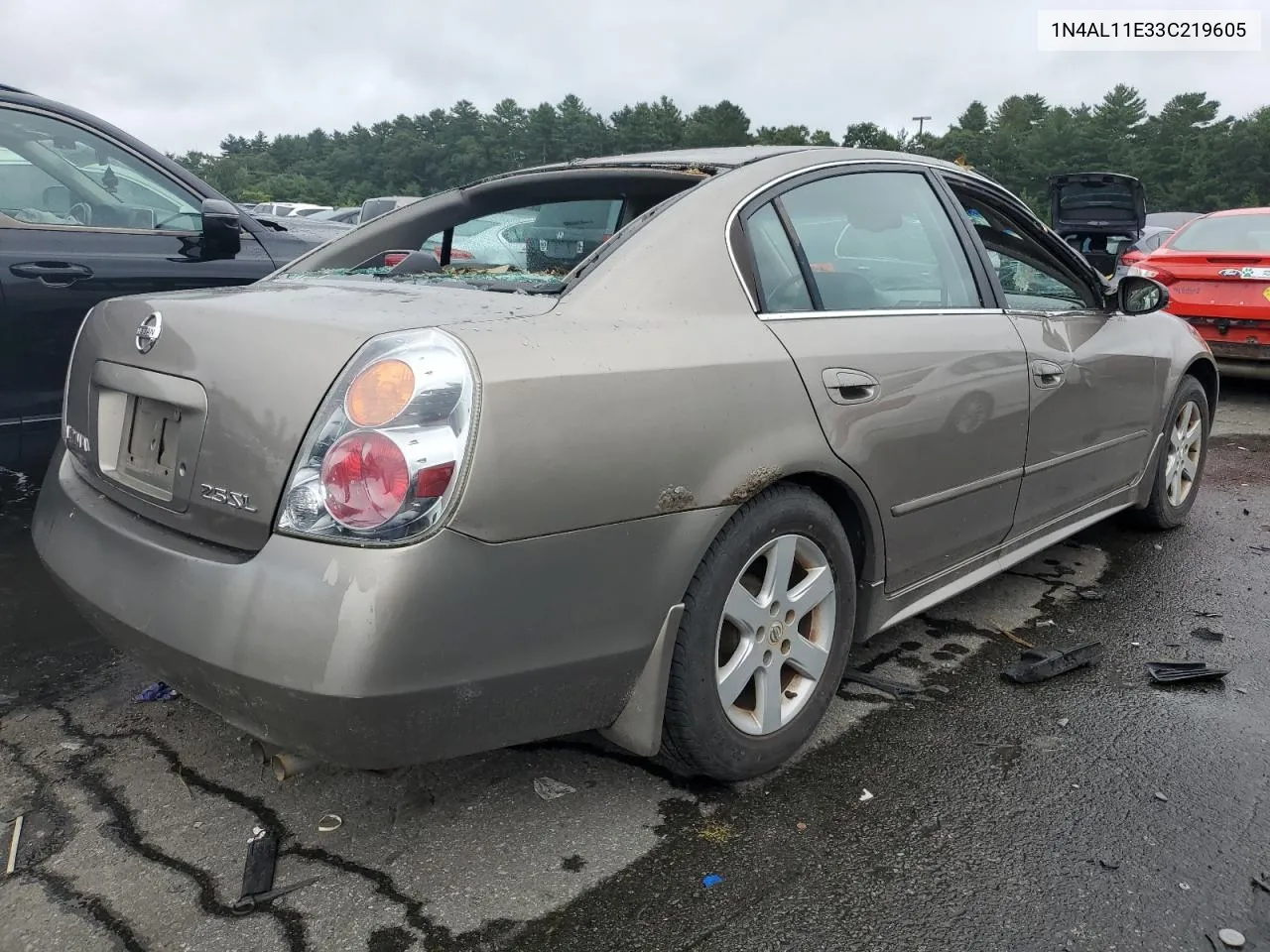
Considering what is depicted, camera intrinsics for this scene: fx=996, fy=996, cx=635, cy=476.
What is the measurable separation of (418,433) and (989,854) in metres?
1.51

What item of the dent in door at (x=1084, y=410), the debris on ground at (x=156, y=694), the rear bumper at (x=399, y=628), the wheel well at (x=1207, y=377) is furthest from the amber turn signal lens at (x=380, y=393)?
the wheel well at (x=1207, y=377)

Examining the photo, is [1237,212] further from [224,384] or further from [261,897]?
[261,897]

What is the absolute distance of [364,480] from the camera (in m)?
1.77

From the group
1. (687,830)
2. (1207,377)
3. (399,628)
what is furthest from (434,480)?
(1207,377)

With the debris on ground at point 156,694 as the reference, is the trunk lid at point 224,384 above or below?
above

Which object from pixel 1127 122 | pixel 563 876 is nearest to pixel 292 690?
pixel 563 876

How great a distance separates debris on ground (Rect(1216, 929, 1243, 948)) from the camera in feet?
6.20

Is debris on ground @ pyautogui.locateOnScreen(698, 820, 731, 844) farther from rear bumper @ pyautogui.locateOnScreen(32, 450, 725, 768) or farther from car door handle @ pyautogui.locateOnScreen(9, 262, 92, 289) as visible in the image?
car door handle @ pyautogui.locateOnScreen(9, 262, 92, 289)

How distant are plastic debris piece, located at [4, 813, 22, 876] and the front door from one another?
9.41 ft

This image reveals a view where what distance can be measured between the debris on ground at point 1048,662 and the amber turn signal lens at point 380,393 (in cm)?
216

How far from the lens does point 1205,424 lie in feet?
15.6

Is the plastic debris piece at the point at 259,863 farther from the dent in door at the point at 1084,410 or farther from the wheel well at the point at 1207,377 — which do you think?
the wheel well at the point at 1207,377

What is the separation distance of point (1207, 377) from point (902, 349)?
9.47ft

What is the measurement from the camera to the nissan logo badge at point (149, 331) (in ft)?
7.12
